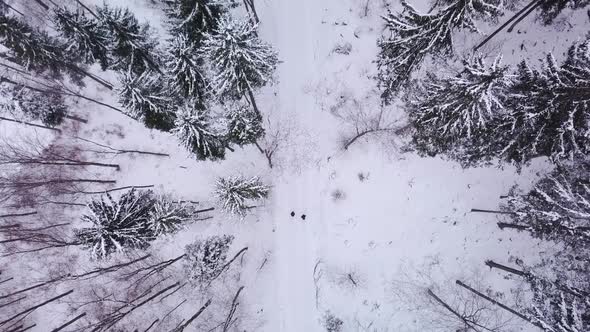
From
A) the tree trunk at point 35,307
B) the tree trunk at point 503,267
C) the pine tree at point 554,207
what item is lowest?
the tree trunk at point 35,307

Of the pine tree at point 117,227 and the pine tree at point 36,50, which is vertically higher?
the pine tree at point 36,50

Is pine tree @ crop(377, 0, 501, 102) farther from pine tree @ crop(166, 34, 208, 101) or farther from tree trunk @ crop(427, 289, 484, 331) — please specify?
tree trunk @ crop(427, 289, 484, 331)

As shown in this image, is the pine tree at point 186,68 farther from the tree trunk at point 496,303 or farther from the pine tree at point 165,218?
the tree trunk at point 496,303

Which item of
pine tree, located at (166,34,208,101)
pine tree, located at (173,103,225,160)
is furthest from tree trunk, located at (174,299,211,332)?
pine tree, located at (166,34,208,101)

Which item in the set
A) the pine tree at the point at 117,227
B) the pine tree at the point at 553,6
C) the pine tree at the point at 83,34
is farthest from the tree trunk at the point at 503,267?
the pine tree at the point at 83,34

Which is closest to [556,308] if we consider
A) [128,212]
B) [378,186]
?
[378,186]

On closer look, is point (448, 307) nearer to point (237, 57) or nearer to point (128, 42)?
point (237, 57)

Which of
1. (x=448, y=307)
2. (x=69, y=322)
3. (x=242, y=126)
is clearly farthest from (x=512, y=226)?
(x=69, y=322)
